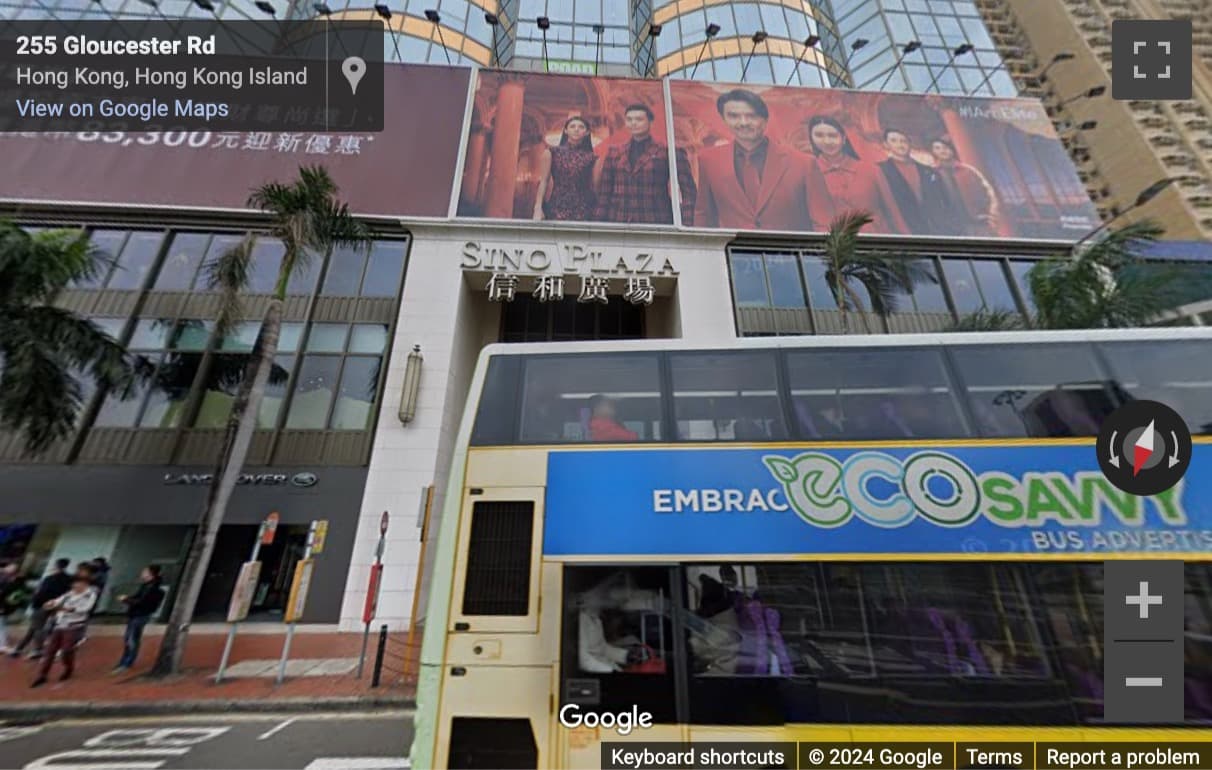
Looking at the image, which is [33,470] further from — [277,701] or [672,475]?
[672,475]

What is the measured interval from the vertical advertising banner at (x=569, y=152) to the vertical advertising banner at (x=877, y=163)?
44.4 inches

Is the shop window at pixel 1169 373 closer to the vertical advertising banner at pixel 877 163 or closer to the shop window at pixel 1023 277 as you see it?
the vertical advertising banner at pixel 877 163

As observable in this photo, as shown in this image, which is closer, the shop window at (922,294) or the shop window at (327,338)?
the shop window at (327,338)

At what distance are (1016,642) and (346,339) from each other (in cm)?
1495

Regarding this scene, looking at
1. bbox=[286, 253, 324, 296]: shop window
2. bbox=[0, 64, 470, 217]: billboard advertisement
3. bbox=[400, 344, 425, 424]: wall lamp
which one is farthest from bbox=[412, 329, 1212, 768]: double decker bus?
bbox=[0, 64, 470, 217]: billboard advertisement

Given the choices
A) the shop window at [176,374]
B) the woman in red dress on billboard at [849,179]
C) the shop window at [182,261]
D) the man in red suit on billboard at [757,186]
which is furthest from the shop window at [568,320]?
the shop window at [182,261]

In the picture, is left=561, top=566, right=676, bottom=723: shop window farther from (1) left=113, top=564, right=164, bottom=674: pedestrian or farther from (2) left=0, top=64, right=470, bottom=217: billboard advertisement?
(2) left=0, top=64, right=470, bottom=217: billboard advertisement

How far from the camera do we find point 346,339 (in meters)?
13.2

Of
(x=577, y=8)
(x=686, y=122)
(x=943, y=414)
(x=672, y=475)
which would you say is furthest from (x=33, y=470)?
(x=577, y=8)

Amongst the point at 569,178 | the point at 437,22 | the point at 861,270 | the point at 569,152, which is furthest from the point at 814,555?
the point at 437,22

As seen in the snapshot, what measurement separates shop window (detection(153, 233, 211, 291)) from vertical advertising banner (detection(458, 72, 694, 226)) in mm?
7823

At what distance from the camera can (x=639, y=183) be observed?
627 inches

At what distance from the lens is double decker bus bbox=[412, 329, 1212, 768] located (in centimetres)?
333

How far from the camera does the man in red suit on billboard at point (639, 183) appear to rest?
1555 cm
